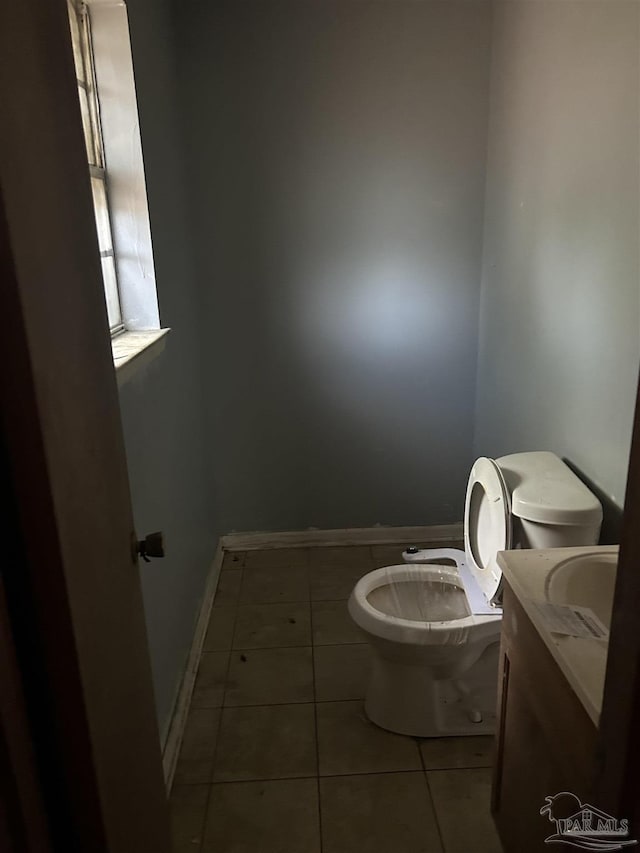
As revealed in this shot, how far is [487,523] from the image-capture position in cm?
188

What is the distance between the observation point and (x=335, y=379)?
285 centimetres

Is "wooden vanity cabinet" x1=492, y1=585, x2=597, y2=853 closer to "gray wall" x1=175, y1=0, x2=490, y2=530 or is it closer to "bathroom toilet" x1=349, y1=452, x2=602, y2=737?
"bathroom toilet" x1=349, y1=452, x2=602, y2=737

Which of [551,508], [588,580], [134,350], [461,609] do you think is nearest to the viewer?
[588,580]

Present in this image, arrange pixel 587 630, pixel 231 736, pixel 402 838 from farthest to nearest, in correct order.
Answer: pixel 231 736
pixel 402 838
pixel 587 630

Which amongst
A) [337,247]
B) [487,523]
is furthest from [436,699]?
[337,247]

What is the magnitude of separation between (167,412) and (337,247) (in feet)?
3.50

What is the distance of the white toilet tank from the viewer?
153 centimetres

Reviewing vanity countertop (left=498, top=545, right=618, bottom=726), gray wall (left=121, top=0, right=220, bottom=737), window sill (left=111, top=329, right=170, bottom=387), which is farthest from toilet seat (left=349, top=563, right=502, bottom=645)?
window sill (left=111, top=329, right=170, bottom=387)

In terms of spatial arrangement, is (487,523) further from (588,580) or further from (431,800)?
(431,800)

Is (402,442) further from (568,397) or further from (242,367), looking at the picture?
(568,397)

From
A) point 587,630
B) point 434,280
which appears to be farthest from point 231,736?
point 434,280

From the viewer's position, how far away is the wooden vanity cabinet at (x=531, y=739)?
3.24 feet

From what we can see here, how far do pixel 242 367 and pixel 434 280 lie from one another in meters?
0.89

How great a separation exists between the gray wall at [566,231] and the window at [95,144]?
1.27 meters
